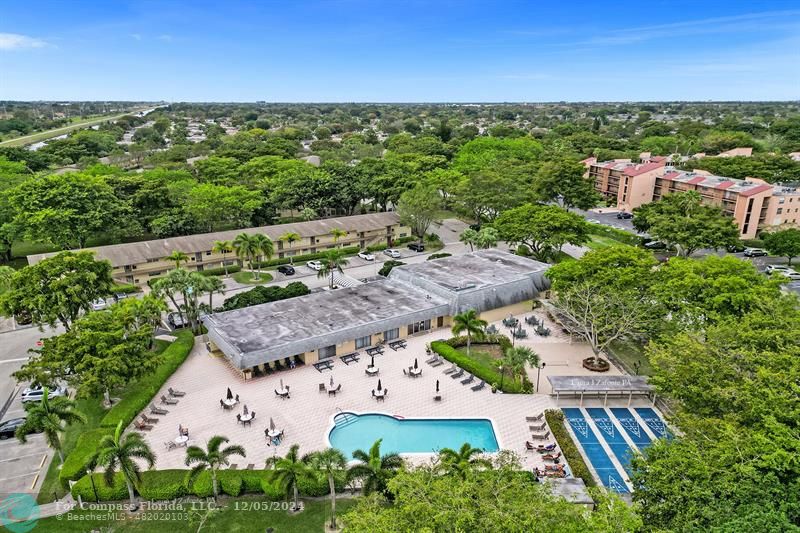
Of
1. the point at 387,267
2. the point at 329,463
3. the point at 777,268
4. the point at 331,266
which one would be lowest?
the point at 777,268

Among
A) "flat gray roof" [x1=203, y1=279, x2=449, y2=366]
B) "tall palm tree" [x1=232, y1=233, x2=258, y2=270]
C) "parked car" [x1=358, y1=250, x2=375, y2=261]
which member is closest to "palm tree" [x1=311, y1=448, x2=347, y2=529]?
"flat gray roof" [x1=203, y1=279, x2=449, y2=366]

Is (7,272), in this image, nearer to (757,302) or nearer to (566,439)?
(566,439)

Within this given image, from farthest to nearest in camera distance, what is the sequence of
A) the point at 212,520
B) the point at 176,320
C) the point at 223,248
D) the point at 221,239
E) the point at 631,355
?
the point at 221,239
the point at 223,248
the point at 176,320
the point at 631,355
the point at 212,520

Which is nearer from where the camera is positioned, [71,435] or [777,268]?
[71,435]

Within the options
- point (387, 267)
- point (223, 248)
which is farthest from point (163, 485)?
point (387, 267)

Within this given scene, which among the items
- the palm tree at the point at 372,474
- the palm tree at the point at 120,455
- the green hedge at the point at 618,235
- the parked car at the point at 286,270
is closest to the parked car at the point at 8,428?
the palm tree at the point at 120,455

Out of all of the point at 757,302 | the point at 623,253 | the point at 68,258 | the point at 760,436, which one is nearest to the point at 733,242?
the point at 623,253

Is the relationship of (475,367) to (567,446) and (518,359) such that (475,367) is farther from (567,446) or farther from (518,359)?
(567,446)
